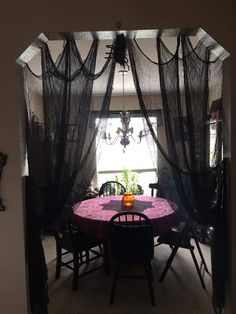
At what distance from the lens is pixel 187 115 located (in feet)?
6.25

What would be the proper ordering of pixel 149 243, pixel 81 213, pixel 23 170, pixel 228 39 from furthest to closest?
pixel 81 213
pixel 149 243
pixel 23 170
pixel 228 39

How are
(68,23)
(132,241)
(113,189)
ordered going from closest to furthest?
1. (68,23)
2. (132,241)
3. (113,189)

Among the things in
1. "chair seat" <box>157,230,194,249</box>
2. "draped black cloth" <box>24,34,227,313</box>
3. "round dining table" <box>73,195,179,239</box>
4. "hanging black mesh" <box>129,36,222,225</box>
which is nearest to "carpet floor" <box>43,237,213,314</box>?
"chair seat" <box>157,230,194,249</box>

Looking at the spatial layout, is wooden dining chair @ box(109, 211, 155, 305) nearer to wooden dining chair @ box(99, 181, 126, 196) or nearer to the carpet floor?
the carpet floor

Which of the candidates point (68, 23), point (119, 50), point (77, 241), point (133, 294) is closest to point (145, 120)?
point (119, 50)

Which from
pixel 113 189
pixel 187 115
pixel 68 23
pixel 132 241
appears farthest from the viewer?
pixel 113 189

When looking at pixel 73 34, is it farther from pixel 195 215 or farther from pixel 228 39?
pixel 195 215

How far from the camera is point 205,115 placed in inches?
75.4

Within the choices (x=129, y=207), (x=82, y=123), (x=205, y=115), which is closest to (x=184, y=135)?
(x=205, y=115)

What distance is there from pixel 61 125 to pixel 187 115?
855mm

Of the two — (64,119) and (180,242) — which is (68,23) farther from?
(180,242)

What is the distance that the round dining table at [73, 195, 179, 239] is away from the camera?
279cm

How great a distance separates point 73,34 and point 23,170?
95cm

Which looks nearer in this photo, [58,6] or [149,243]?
[58,6]
